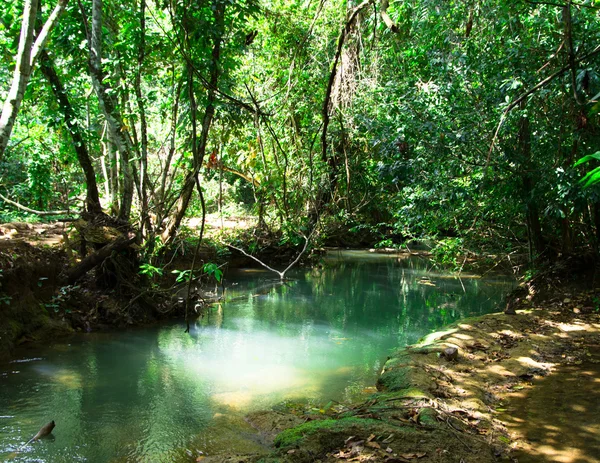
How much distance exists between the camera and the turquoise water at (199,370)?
452cm

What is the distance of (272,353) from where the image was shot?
723 centimetres

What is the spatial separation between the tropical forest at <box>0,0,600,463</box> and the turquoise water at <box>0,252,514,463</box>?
40 millimetres

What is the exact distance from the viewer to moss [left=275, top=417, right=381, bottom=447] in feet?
11.8

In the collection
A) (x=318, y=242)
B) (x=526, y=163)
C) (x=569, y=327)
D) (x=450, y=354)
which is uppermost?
(x=526, y=163)

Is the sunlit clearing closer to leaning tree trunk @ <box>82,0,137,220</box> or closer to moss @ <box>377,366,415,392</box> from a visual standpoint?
moss @ <box>377,366,415,392</box>

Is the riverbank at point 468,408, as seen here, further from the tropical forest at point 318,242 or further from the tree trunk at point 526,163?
the tree trunk at point 526,163

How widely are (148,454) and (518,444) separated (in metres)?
2.95

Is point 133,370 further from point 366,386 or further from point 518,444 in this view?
point 518,444

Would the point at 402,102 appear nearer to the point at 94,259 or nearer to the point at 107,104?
the point at 107,104

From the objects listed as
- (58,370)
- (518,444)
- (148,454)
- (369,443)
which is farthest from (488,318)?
(58,370)

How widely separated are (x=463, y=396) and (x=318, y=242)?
7826 millimetres

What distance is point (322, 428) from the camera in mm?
3643

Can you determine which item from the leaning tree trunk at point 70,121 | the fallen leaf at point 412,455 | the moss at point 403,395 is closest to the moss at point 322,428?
the fallen leaf at point 412,455

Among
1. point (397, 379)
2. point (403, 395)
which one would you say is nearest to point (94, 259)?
point (397, 379)
